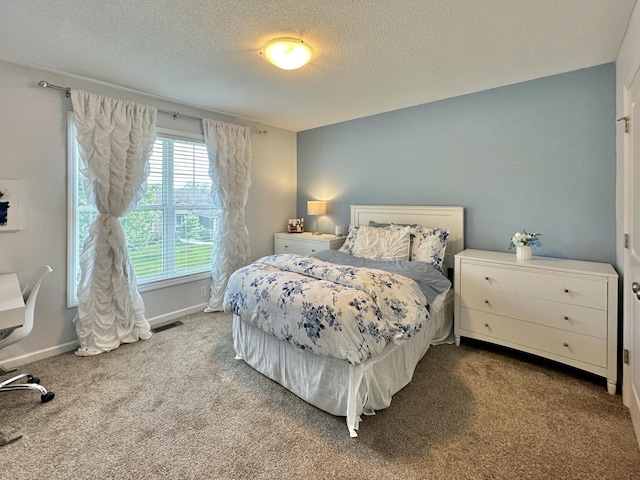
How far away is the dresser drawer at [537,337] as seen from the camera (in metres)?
2.26

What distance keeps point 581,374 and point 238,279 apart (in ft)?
9.11

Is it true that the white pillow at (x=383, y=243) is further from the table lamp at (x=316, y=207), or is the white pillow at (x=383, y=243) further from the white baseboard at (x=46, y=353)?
the white baseboard at (x=46, y=353)

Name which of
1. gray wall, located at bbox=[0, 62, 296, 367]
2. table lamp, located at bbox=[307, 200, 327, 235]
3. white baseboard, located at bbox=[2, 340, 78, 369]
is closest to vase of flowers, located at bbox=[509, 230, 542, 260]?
table lamp, located at bbox=[307, 200, 327, 235]

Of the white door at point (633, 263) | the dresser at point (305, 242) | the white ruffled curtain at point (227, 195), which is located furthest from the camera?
the dresser at point (305, 242)

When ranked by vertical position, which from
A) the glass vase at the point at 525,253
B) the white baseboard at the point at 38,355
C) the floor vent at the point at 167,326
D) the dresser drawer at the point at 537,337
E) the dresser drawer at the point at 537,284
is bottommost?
the white baseboard at the point at 38,355

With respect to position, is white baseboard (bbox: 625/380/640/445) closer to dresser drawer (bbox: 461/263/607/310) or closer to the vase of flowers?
dresser drawer (bbox: 461/263/607/310)

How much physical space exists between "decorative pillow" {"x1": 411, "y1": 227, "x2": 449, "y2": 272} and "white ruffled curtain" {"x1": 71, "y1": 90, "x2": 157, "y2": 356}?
9.25 ft

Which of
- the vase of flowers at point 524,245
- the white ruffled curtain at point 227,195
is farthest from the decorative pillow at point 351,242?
the vase of flowers at point 524,245

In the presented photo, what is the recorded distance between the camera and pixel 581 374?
2.44 metres

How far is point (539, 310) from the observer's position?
2.48 m

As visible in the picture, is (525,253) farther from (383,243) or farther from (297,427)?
(297,427)

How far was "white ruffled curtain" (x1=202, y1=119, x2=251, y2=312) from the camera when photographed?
150 inches

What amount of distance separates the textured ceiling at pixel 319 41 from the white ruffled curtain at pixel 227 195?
686mm

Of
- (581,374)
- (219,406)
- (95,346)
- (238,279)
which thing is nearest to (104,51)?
(238,279)
